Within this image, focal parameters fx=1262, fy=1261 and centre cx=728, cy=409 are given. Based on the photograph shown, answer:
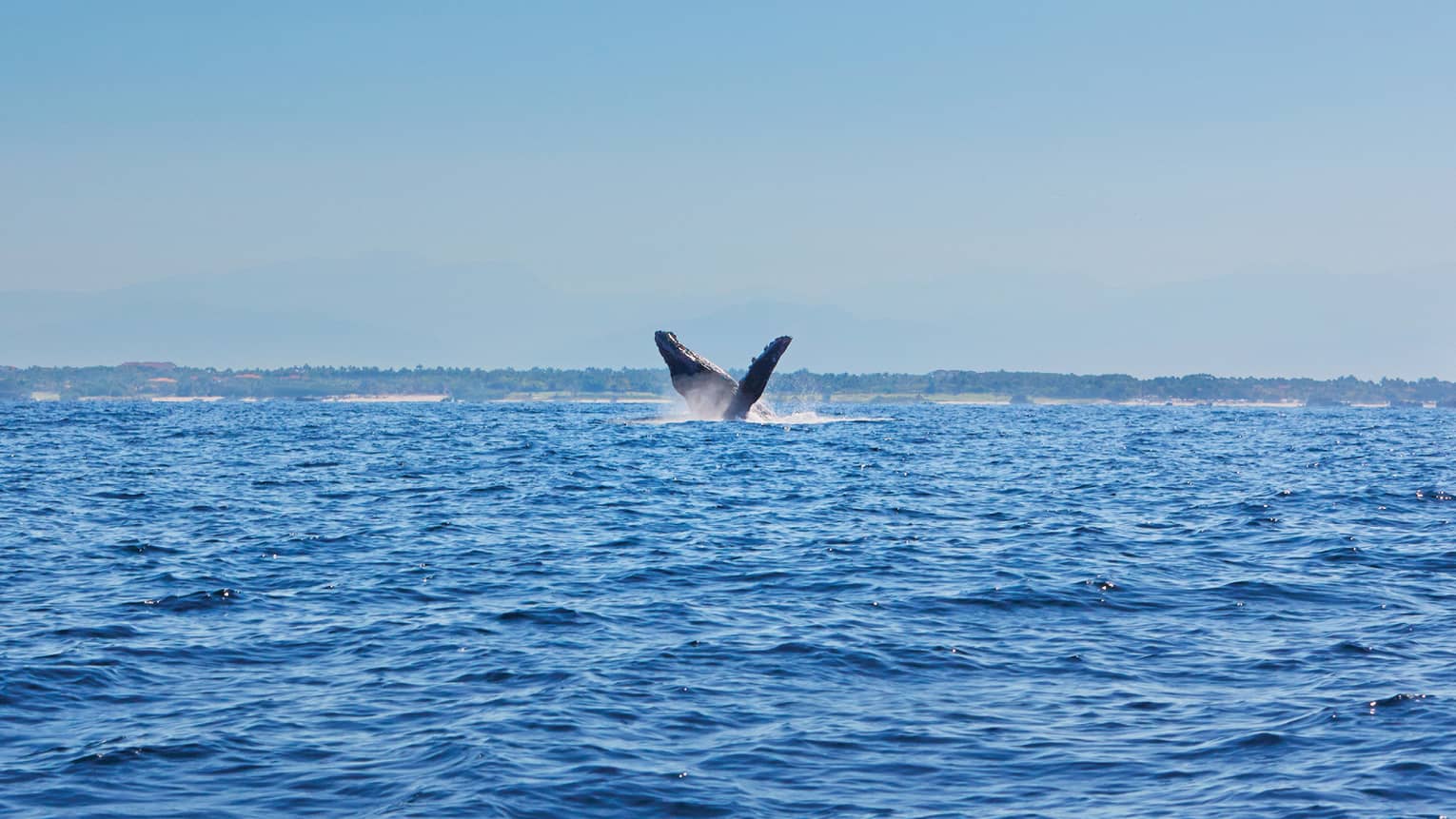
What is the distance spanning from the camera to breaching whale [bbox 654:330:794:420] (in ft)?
214

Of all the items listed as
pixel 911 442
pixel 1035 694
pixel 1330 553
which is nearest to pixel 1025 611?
pixel 1035 694

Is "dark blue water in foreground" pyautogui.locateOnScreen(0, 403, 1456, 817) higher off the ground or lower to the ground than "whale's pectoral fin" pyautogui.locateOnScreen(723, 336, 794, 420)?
lower

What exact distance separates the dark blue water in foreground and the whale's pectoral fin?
32162mm

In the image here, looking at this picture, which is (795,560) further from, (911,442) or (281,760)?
(911,442)

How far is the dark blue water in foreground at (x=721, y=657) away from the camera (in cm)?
1005

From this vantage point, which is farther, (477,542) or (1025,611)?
(477,542)

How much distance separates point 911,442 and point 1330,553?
146 ft

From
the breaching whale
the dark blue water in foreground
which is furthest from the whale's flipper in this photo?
the dark blue water in foreground

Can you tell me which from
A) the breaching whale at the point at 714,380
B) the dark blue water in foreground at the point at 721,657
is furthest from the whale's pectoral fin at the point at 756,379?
the dark blue water in foreground at the point at 721,657

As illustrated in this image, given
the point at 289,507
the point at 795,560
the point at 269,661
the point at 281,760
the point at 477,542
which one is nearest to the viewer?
the point at 281,760

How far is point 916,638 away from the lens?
1538 centimetres

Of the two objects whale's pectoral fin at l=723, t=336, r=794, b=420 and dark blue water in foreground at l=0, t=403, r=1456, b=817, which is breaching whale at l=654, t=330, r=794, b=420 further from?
dark blue water in foreground at l=0, t=403, r=1456, b=817

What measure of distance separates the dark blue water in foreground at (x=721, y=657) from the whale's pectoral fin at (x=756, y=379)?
32.2m

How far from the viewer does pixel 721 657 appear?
14.3m
